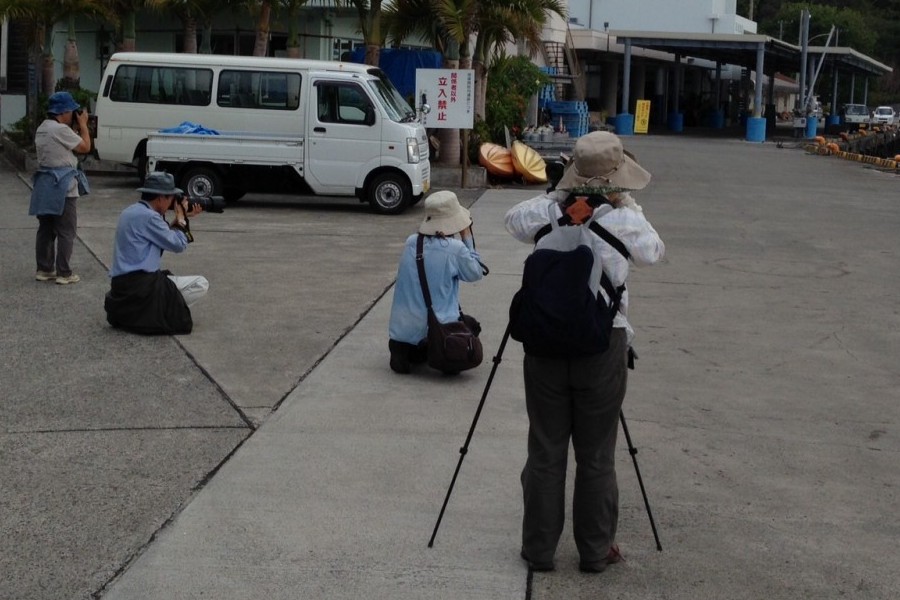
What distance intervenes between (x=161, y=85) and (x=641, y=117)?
33.2 metres

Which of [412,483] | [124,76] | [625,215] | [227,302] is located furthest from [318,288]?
[124,76]

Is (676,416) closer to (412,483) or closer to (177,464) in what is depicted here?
(412,483)

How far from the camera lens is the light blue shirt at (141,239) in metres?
9.12

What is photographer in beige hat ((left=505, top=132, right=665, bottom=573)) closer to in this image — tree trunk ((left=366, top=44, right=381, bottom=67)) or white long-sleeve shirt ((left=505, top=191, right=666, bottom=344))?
white long-sleeve shirt ((left=505, top=191, right=666, bottom=344))

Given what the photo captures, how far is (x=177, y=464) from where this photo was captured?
21.0ft

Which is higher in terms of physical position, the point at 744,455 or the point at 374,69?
the point at 374,69

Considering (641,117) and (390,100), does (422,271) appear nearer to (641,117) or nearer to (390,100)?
(390,100)

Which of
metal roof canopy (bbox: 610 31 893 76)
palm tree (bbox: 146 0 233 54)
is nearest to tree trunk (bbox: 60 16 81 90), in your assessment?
Result: palm tree (bbox: 146 0 233 54)

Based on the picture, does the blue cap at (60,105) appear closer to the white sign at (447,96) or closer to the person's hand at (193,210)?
the person's hand at (193,210)

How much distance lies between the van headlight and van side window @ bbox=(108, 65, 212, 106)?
318 centimetres

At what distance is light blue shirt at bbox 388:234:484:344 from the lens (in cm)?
799

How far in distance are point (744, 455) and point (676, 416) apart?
822 mm

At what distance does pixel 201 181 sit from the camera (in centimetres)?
1736

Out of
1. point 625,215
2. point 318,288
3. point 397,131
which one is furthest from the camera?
point 397,131
